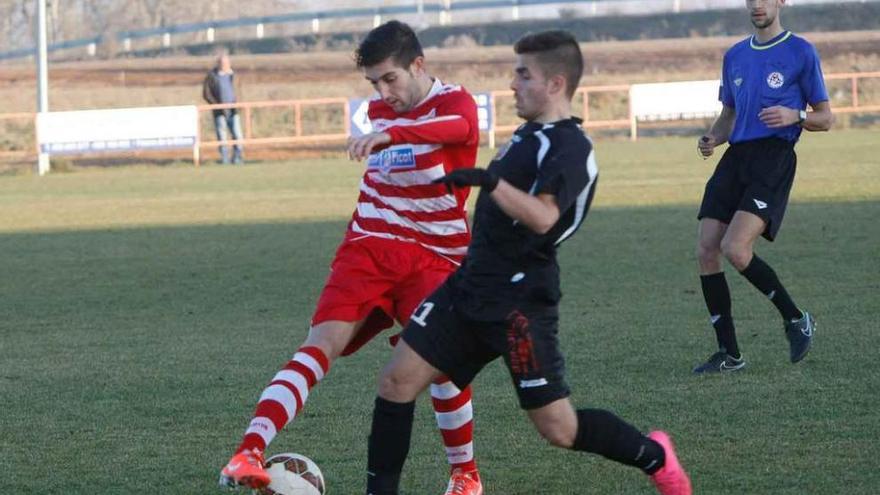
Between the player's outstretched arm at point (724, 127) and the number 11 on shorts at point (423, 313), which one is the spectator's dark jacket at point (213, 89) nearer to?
the player's outstretched arm at point (724, 127)

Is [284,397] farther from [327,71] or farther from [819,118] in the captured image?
[327,71]

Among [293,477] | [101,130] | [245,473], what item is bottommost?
[101,130]

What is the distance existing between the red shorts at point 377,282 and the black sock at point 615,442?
105cm

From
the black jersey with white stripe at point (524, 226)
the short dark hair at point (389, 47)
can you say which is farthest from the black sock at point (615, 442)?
the short dark hair at point (389, 47)

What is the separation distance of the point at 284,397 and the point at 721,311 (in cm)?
327

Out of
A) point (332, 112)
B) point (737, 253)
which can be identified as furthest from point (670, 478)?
point (332, 112)

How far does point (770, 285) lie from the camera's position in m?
8.05

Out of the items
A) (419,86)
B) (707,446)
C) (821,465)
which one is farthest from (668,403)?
(419,86)

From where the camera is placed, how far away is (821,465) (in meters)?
5.80

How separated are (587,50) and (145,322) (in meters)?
50.2

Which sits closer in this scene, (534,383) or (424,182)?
(534,383)

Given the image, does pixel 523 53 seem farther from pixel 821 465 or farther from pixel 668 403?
pixel 668 403

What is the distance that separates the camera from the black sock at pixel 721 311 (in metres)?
7.91

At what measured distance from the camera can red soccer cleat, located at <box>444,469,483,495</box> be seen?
18.3 ft
